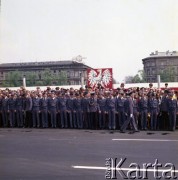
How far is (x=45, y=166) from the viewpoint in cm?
867

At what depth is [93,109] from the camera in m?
16.8

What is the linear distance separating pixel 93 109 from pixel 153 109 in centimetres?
291

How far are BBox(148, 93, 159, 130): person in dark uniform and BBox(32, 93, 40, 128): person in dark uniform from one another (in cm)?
583

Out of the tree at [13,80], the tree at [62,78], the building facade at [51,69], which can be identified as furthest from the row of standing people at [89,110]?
the building facade at [51,69]

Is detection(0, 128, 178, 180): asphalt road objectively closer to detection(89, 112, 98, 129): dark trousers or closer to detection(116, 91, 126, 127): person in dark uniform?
detection(116, 91, 126, 127): person in dark uniform

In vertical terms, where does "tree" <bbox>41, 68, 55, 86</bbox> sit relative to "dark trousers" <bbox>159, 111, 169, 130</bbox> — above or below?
above

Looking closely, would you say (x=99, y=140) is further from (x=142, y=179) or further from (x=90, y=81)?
(x=90, y=81)

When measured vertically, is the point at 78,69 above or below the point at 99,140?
above

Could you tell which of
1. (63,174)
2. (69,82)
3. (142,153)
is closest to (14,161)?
(63,174)

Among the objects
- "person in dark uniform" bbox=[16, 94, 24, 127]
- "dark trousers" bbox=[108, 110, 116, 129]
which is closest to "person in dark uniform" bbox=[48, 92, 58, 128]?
"person in dark uniform" bbox=[16, 94, 24, 127]

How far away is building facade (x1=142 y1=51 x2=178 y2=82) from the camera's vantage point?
9900 cm

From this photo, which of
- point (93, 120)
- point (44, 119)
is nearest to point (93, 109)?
point (93, 120)

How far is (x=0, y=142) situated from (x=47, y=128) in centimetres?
475

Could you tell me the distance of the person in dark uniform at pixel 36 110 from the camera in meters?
18.1
